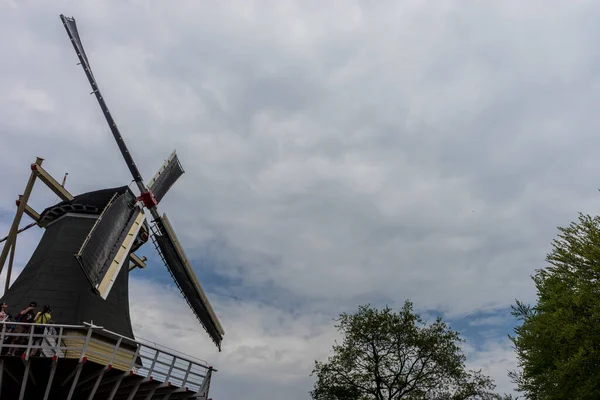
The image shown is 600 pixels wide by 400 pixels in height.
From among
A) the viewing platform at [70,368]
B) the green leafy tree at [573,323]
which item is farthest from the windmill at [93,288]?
the green leafy tree at [573,323]

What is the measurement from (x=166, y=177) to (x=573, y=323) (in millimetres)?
21439

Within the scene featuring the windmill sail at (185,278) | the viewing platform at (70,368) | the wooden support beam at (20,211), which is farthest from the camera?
the windmill sail at (185,278)

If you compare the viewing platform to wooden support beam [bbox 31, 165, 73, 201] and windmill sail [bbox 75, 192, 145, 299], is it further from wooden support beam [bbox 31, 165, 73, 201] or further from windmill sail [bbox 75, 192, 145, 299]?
wooden support beam [bbox 31, 165, 73, 201]

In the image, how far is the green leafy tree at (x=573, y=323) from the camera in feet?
58.2

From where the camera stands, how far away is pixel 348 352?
30.2 meters

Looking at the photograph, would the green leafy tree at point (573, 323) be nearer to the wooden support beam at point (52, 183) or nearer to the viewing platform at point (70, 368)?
the viewing platform at point (70, 368)

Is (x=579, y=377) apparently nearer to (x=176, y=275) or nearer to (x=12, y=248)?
(x=176, y=275)

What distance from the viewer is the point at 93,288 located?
1588cm

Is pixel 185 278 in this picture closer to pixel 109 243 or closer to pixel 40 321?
pixel 109 243

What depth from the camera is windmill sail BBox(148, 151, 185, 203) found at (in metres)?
24.5

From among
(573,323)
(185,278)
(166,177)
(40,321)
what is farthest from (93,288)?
(573,323)

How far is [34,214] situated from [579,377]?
26399mm

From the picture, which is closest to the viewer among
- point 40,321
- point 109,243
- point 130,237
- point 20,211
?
point 40,321

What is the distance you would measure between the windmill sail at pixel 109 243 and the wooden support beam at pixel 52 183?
151 inches
